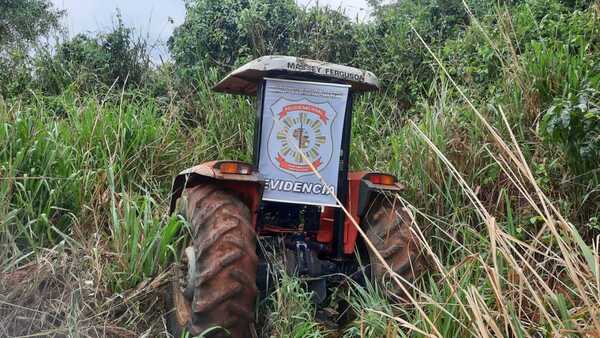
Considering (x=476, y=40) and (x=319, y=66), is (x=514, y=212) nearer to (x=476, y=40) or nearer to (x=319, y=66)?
(x=319, y=66)

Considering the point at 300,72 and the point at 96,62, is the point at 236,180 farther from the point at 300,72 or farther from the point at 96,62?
the point at 96,62

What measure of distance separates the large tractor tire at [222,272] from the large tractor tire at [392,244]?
0.74m

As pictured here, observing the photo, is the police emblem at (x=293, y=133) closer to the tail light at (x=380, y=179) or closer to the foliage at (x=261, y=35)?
the tail light at (x=380, y=179)

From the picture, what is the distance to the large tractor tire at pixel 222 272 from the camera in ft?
11.2

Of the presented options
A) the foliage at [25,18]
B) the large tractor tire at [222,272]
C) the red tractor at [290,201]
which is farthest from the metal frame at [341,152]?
the foliage at [25,18]

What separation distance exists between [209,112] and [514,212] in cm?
353

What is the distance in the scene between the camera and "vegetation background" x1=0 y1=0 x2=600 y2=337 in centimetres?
310

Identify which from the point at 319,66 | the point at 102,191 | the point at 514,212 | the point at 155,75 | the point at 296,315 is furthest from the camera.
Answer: the point at 155,75

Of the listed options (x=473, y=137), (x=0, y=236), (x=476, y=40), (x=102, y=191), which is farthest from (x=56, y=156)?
(x=476, y=40)

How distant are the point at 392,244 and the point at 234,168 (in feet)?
3.20

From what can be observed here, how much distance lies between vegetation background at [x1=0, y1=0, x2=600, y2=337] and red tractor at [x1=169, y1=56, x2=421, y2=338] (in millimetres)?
230

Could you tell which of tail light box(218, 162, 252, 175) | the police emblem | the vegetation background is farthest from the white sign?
the vegetation background

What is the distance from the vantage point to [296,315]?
3.62 meters

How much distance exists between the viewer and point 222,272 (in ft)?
11.2
